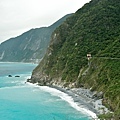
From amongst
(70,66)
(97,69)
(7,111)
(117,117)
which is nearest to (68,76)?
(70,66)

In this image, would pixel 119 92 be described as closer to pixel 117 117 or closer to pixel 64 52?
pixel 117 117

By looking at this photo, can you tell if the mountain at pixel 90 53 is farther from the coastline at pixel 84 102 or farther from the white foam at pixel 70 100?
the white foam at pixel 70 100

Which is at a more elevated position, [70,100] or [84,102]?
[84,102]

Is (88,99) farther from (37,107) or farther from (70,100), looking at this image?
(37,107)

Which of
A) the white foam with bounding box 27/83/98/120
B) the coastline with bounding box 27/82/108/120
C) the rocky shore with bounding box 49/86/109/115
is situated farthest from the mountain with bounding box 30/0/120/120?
the white foam with bounding box 27/83/98/120

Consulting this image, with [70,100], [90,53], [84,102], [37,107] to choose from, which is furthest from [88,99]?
[90,53]
